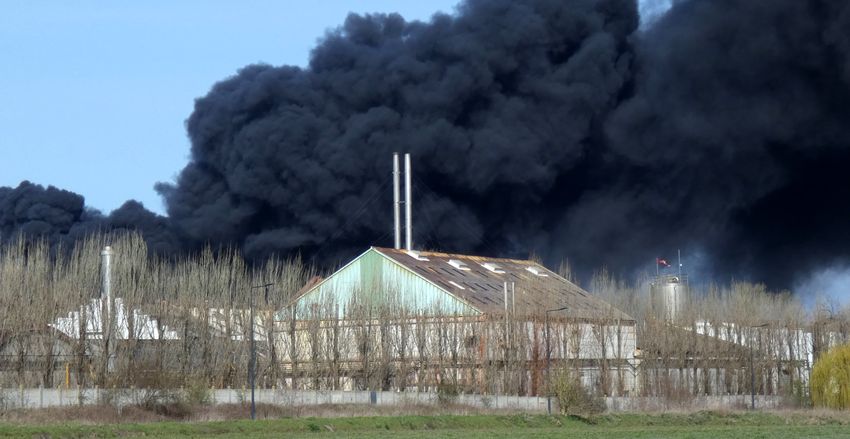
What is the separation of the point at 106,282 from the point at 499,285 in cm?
1672

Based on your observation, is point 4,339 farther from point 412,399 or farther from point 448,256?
point 448,256

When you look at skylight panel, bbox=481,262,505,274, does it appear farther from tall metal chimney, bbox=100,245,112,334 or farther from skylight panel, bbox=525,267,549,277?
tall metal chimney, bbox=100,245,112,334

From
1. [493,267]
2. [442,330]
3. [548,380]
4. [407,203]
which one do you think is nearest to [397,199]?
[407,203]

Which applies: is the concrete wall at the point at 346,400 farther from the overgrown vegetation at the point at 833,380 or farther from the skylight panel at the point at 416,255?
the skylight panel at the point at 416,255

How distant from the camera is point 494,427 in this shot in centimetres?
3048

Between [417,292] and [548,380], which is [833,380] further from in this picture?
[417,292]

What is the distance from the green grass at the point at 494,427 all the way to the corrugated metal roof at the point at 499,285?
10.6m

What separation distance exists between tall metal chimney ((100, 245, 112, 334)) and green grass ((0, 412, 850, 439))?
8301 millimetres

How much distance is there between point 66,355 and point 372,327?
10774 mm

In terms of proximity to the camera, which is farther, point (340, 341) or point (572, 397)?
→ point (340, 341)

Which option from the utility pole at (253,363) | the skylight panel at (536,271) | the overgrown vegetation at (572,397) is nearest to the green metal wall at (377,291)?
the utility pole at (253,363)

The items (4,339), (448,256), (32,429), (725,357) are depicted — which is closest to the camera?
(32,429)

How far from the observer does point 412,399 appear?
36.1m

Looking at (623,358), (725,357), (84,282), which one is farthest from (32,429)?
(725,357)
